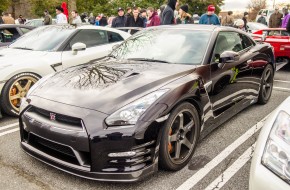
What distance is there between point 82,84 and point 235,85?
210 cm

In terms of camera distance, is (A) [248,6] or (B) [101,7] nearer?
(B) [101,7]

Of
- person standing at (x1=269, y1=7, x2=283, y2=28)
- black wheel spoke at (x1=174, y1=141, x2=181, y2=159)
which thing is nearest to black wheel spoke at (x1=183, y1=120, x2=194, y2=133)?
black wheel spoke at (x1=174, y1=141, x2=181, y2=159)

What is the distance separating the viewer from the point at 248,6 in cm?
5750

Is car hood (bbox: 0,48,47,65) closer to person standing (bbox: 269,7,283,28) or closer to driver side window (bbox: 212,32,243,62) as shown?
driver side window (bbox: 212,32,243,62)

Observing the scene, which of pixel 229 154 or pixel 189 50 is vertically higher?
pixel 189 50

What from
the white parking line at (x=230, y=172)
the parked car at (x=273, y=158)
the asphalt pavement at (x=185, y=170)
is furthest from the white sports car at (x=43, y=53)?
the parked car at (x=273, y=158)

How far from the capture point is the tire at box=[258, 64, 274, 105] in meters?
5.15

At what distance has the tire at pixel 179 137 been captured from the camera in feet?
9.29

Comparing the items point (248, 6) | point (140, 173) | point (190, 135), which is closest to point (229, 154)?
point (190, 135)

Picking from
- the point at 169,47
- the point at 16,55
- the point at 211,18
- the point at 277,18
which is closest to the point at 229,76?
the point at 169,47

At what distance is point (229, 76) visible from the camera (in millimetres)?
3986

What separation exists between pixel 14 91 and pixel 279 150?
394cm

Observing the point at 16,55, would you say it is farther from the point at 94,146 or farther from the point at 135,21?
the point at 135,21

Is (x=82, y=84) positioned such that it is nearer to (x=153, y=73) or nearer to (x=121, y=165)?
(x=153, y=73)
